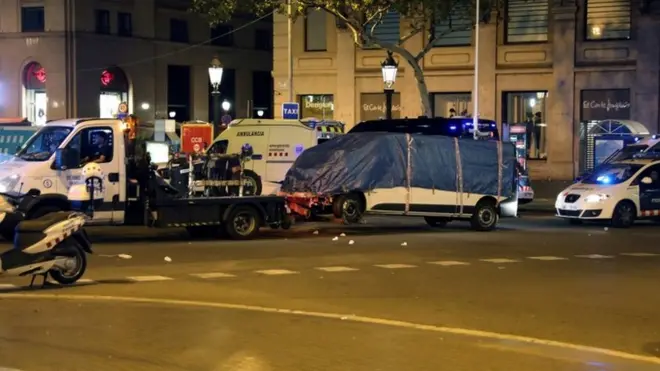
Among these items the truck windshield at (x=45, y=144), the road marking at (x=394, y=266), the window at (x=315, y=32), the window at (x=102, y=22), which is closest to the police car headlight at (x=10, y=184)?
the truck windshield at (x=45, y=144)

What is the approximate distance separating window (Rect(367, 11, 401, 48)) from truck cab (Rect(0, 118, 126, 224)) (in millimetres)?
22106

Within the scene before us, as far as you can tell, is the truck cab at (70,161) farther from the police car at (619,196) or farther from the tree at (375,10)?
the tree at (375,10)

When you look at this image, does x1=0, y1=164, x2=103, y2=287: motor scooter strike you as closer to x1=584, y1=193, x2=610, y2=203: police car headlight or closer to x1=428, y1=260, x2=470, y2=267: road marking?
x1=428, y1=260, x2=470, y2=267: road marking

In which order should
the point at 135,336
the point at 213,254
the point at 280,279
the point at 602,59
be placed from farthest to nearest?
the point at 602,59 < the point at 213,254 < the point at 280,279 < the point at 135,336

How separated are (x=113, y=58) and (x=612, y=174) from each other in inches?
1361

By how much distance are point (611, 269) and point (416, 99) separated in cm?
2381

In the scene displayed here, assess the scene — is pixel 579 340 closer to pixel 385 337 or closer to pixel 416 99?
pixel 385 337

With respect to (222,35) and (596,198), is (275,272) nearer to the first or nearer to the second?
(596,198)

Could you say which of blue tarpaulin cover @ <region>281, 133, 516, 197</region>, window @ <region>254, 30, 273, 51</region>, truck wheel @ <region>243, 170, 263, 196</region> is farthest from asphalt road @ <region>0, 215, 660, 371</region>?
window @ <region>254, 30, 273, 51</region>

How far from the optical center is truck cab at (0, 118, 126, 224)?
17.0 metres

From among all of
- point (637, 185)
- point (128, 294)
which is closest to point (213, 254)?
point (128, 294)

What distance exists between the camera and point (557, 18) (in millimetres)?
35875

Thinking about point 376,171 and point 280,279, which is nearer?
point 280,279

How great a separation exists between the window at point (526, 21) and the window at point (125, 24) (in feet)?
80.6
